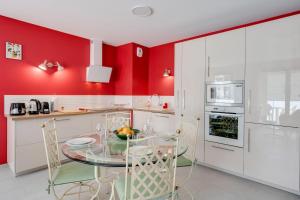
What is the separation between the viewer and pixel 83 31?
3.41 meters

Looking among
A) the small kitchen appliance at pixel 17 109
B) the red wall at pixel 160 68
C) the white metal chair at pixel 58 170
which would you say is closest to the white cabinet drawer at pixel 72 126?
the small kitchen appliance at pixel 17 109

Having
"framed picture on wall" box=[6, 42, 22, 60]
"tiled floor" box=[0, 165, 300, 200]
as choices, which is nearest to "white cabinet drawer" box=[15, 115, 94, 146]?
"tiled floor" box=[0, 165, 300, 200]

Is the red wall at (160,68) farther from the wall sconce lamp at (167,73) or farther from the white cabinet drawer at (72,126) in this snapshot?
→ the white cabinet drawer at (72,126)

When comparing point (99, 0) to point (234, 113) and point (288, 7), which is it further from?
point (288, 7)

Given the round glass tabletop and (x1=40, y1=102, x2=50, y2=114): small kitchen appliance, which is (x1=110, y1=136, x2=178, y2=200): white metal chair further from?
(x1=40, y1=102, x2=50, y2=114): small kitchen appliance

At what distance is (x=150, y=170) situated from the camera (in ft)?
4.21

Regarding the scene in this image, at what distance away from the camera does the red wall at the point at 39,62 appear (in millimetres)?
2808

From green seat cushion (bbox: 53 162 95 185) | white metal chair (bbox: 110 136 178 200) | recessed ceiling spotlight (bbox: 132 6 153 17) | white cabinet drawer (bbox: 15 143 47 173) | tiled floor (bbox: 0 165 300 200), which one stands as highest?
recessed ceiling spotlight (bbox: 132 6 153 17)

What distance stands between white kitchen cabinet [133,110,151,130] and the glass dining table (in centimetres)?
184

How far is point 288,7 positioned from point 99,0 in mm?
2591

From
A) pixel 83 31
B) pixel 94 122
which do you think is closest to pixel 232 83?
pixel 94 122

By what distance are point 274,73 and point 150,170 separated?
6.65ft

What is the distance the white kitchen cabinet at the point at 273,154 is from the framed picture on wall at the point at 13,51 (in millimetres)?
3719

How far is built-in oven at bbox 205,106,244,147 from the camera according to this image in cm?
Result: 252
